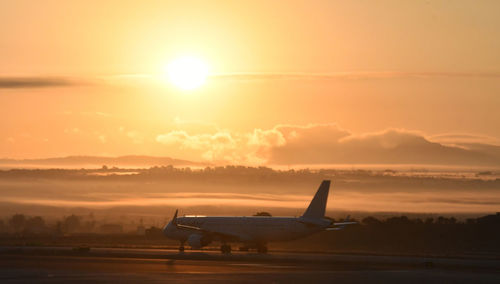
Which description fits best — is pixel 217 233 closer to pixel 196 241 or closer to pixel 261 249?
pixel 196 241

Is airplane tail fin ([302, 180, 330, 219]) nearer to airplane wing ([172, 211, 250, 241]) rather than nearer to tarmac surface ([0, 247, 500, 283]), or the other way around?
airplane wing ([172, 211, 250, 241])

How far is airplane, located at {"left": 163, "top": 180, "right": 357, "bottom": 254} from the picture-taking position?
273 feet

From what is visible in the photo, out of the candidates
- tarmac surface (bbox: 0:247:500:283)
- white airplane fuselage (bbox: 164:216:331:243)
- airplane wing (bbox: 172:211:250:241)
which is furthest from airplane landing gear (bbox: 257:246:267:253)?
tarmac surface (bbox: 0:247:500:283)

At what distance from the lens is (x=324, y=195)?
85.6 metres

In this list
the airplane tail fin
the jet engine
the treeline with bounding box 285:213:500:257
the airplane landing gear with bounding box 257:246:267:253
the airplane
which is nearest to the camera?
the airplane

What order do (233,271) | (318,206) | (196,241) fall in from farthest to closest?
(196,241) < (318,206) < (233,271)

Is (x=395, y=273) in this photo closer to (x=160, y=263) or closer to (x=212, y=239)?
(x=160, y=263)

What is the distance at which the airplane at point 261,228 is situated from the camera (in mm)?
83312

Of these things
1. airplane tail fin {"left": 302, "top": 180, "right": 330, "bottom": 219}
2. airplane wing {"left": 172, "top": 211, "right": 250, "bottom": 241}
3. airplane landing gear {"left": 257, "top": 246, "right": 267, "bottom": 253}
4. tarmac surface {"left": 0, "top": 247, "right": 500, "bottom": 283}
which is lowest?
tarmac surface {"left": 0, "top": 247, "right": 500, "bottom": 283}

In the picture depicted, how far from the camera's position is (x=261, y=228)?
8469 centimetres

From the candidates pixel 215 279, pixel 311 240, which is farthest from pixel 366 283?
pixel 311 240

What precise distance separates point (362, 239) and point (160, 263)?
220 feet

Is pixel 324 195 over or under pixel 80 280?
over

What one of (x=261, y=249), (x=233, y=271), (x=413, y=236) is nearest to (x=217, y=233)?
(x=261, y=249)
